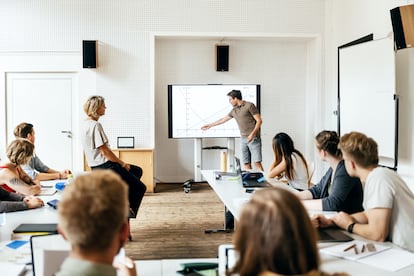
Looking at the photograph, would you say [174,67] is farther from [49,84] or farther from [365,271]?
[365,271]

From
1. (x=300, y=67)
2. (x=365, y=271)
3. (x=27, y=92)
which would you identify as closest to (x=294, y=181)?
(x=365, y=271)

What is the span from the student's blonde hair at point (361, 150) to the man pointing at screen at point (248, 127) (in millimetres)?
4629

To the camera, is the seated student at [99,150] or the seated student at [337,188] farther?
the seated student at [99,150]

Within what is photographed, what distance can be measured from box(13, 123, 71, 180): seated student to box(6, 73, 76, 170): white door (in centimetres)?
294

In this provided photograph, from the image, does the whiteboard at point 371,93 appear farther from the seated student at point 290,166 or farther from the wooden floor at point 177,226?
the wooden floor at point 177,226

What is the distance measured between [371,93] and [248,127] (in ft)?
6.99

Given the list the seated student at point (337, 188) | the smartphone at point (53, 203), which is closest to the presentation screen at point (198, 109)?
the smartphone at point (53, 203)

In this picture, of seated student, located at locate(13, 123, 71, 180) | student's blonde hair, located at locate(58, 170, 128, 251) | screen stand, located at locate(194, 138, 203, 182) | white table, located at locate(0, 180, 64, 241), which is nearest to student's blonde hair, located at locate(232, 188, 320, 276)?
student's blonde hair, located at locate(58, 170, 128, 251)

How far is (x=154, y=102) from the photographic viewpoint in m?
7.70

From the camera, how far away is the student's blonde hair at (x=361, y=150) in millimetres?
2490

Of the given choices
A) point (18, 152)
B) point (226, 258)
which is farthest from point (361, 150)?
point (18, 152)

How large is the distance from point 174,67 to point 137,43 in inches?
33.6

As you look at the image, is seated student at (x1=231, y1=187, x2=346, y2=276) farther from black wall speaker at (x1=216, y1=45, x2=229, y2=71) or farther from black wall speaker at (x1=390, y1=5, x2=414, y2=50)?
black wall speaker at (x1=216, y1=45, x2=229, y2=71)

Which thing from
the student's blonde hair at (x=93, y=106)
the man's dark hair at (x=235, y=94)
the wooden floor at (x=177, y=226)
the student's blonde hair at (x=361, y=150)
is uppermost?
the man's dark hair at (x=235, y=94)
